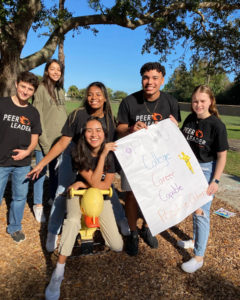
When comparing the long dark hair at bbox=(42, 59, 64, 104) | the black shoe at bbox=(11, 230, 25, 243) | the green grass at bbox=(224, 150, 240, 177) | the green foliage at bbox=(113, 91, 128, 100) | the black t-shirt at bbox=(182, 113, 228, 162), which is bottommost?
the green grass at bbox=(224, 150, 240, 177)

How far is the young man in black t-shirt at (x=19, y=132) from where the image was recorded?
2934 millimetres

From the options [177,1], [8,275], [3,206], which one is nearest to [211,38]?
[177,1]

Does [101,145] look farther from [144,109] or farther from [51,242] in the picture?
[51,242]

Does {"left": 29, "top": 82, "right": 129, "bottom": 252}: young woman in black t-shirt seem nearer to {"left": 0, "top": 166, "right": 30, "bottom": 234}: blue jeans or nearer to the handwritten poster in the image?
{"left": 0, "top": 166, "right": 30, "bottom": 234}: blue jeans

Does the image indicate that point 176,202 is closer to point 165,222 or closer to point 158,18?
point 165,222

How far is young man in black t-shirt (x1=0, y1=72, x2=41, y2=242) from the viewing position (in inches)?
115

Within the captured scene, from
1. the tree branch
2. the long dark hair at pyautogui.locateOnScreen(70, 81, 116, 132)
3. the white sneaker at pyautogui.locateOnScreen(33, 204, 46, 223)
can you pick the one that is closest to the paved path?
the long dark hair at pyautogui.locateOnScreen(70, 81, 116, 132)

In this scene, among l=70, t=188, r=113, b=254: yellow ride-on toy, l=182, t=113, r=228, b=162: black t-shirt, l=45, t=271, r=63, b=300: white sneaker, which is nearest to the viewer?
l=45, t=271, r=63, b=300: white sneaker

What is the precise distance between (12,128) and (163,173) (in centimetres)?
190

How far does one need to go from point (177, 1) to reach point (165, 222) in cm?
772

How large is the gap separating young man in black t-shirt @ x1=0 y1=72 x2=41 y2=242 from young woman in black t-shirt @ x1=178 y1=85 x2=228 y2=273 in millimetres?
1997

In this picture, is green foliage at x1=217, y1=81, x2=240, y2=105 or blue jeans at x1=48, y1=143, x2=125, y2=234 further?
green foliage at x1=217, y1=81, x2=240, y2=105

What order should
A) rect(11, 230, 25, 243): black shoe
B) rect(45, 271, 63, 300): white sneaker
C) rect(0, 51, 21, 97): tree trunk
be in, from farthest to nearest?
rect(0, 51, 21, 97): tree trunk
rect(11, 230, 25, 243): black shoe
rect(45, 271, 63, 300): white sneaker

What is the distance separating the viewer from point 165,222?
8.64ft
